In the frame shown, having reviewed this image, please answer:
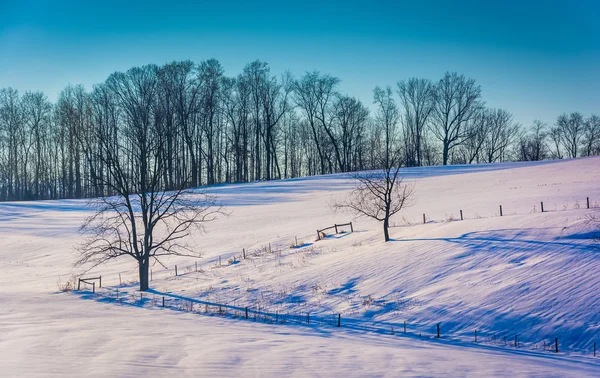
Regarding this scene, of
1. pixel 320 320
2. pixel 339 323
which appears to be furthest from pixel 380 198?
pixel 339 323

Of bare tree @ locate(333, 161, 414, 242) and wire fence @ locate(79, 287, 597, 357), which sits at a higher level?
bare tree @ locate(333, 161, 414, 242)

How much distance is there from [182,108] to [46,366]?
6102 centimetres

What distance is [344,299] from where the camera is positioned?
64.1 ft

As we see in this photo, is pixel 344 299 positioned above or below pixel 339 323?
above

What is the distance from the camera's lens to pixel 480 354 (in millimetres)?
11492

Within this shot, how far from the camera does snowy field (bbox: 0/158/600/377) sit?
9.70 metres

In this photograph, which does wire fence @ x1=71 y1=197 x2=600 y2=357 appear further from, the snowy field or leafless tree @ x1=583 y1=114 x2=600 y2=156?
leafless tree @ x1=583 y1=114 x2=600 y2=156

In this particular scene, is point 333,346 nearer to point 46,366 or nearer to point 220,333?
point 220,333

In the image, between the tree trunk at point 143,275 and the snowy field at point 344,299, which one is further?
the tree trunk at point 143,275

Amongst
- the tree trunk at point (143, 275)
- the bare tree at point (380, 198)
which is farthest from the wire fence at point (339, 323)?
the bare tree at point (380, 198)

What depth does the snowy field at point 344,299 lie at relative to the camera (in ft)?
31.8

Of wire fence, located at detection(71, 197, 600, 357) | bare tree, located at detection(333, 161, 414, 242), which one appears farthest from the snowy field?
bare tree, located at detection(333, 161, 414, 242)

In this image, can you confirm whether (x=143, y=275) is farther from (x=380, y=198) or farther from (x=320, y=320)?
(x=380, y=198)

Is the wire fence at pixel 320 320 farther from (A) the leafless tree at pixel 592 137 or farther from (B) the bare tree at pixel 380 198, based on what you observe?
(A) the leafless tree at pixel 592 137
